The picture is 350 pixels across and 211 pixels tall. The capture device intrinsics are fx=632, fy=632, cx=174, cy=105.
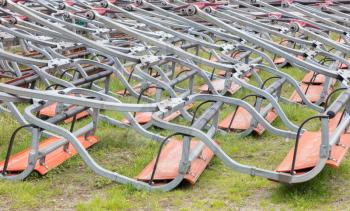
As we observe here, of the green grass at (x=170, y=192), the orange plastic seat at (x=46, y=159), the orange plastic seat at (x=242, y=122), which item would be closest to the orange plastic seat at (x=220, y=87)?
the orange plastic seat at (x=242, y=122)

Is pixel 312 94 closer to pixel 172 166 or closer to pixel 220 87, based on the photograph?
pixel 220 87

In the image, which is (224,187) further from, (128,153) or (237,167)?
(128,153)

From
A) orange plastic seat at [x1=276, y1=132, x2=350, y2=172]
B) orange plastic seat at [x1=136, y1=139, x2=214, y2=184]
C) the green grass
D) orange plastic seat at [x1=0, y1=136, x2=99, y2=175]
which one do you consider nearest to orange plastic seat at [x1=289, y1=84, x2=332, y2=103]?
the green grass

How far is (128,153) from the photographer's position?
6258 mm

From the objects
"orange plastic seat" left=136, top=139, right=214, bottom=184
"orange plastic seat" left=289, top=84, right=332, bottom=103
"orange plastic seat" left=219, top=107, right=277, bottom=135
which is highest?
"orange plastic seat" left=136, top=139, right=214, bottom=184

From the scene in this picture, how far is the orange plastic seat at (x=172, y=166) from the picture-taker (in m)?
5.23

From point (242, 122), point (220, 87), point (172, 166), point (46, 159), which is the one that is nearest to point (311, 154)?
point (172, 166)

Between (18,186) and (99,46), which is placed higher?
(99,46)

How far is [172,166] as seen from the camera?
5.41 metres

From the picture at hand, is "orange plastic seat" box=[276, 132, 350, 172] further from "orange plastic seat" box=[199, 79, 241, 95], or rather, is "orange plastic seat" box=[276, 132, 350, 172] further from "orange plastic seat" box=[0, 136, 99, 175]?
"orange plastic seat" box=[199, 79, 241, 95]

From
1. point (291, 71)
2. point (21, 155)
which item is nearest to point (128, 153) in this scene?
point (21, 155)

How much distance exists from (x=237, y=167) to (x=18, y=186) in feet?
5.93

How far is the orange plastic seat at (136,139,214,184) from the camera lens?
5227mm

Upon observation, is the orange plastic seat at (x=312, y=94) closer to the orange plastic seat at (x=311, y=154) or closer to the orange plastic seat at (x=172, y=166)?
the orange plastic seat at (x=311, y=154)
